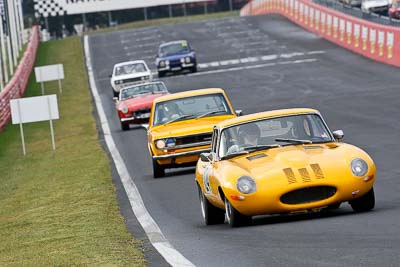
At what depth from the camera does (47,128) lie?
3919 centimetres

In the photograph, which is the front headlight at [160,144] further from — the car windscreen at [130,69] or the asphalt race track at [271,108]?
the car windscreen at [130,69]

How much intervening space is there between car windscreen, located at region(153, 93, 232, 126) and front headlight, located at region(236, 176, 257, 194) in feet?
27.4

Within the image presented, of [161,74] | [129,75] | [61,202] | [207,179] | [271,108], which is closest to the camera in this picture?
[207,179]

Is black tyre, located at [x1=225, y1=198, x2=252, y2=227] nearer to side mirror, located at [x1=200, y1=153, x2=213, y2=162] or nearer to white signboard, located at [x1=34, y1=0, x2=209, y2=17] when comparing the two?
side mirror, located at [x1=200, y1=153, x2=213, y2=162]

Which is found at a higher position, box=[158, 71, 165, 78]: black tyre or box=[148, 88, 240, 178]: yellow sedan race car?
box=[148, 88, 240, 178]: yellow sedan race car

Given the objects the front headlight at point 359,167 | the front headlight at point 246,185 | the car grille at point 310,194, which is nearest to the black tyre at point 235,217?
the front headlight at point 246,185

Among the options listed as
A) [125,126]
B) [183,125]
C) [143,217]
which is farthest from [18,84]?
[143,217]

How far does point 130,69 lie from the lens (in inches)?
1794

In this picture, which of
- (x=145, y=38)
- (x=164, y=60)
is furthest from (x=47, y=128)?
(x=145, y=38)

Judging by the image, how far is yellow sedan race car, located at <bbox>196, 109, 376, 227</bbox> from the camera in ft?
39.1

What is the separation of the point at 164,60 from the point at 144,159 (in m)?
27.3

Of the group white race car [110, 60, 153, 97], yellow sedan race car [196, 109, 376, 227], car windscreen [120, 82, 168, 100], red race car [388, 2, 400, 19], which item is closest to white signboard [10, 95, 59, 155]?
car windscreen [120, 82, 168, 100]

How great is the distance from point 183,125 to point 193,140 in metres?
0.53

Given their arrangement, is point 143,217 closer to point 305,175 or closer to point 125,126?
point 305,175
